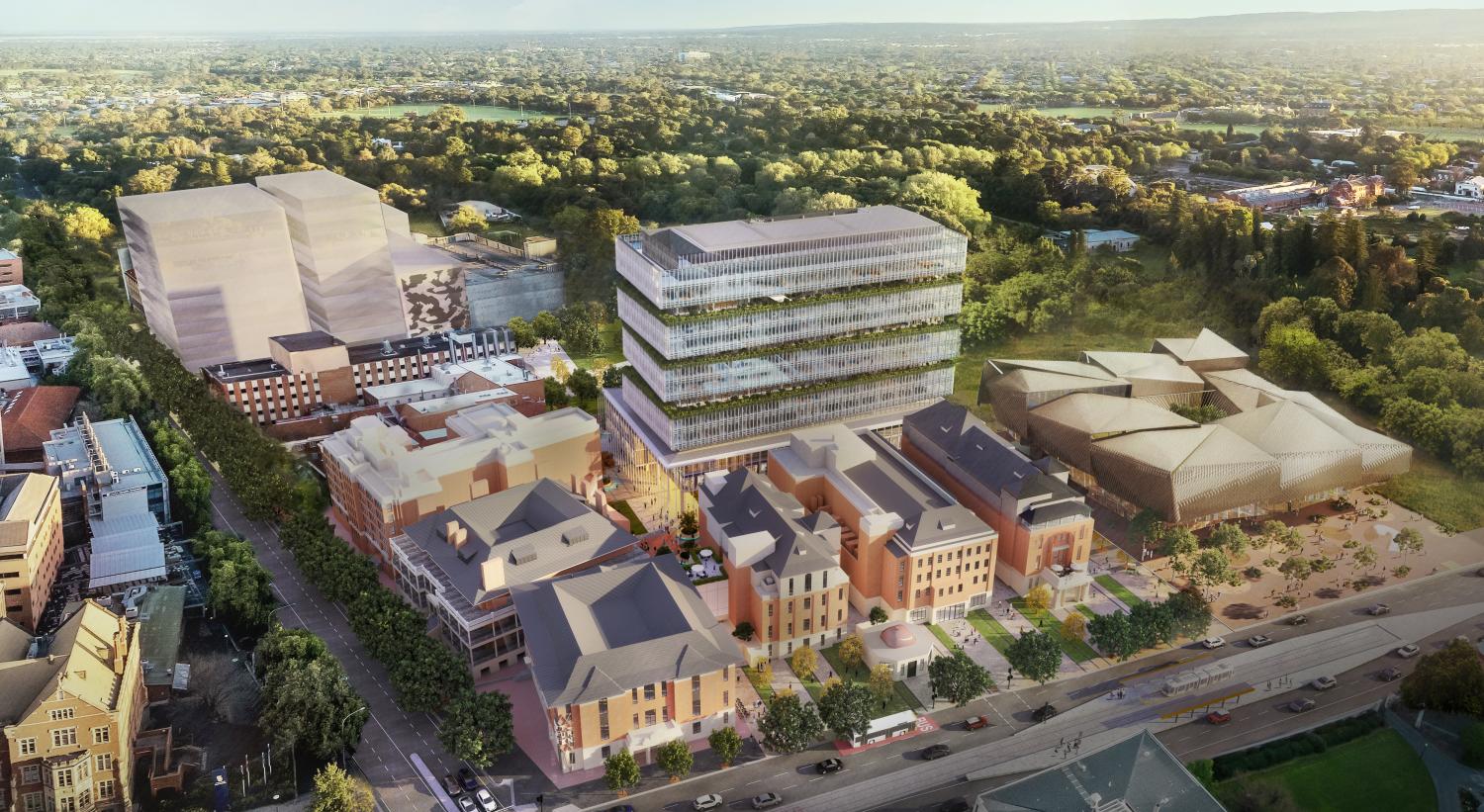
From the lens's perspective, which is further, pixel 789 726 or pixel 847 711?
pixel 847 711

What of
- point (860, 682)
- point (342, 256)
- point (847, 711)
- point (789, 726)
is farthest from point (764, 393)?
point (342, 256)

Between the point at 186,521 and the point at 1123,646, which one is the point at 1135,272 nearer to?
the point at 1123,646

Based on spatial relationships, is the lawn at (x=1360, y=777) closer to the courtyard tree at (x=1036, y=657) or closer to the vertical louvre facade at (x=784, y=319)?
the courtyard tree at (x=1036, y=657)

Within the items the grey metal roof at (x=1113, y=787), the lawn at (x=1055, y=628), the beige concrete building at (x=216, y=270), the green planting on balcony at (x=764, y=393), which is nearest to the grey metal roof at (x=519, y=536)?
the green planting on balcony at (x=764, y=393)

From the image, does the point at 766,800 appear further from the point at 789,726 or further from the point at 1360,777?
the point at 1360,777

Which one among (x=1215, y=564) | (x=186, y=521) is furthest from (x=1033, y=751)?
(x=186, y=521)

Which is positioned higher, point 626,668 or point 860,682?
point 626,668
